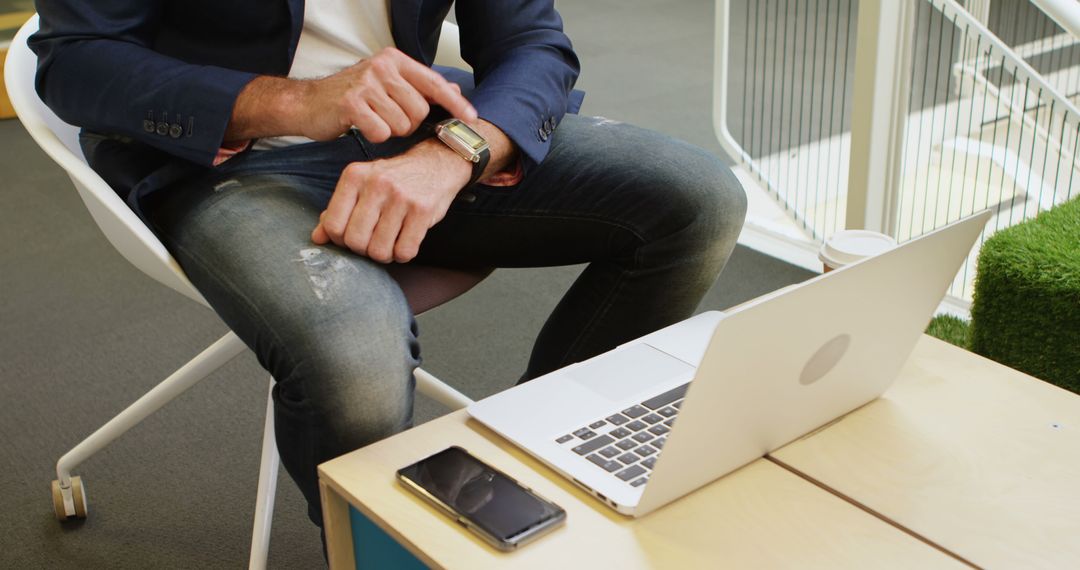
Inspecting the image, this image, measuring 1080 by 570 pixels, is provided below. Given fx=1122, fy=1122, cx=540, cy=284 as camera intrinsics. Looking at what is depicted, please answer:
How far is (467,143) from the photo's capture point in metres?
1.17

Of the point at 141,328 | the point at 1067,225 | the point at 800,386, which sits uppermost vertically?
the point at 800,386

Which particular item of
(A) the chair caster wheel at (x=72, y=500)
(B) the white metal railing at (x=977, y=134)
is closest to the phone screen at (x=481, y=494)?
(A) the chair caster wheel at (x=72, y=500)

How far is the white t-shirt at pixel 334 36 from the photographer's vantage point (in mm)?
1266

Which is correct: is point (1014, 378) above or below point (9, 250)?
above

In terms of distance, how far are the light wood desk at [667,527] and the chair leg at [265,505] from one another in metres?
0.49

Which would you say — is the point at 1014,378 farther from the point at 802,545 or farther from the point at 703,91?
the point at 703,91

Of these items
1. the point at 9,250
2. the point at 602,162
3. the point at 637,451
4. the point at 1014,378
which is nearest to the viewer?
the point at 637,451

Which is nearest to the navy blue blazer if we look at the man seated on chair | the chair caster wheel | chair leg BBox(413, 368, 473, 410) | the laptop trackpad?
the man seated on chair

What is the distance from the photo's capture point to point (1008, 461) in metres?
0.90

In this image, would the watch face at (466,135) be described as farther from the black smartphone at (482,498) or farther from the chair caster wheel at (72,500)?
the chair caster wheel at (72,500)

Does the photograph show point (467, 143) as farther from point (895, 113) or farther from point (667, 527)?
point (895, 113)

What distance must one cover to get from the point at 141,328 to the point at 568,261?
1.22 m

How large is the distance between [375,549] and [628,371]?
0.28 metres

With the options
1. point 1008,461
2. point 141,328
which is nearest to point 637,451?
point 1008,461
